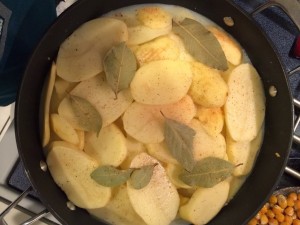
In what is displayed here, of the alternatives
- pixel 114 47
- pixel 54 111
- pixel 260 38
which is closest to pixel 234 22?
pixel 260 38

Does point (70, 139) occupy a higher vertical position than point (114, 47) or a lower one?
lower

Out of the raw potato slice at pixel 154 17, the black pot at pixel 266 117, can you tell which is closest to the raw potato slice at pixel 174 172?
the black pot at pixel 266 117

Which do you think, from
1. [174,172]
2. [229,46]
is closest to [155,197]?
[174,172]

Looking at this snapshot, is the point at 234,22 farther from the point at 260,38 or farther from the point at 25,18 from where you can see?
the point at 25,18

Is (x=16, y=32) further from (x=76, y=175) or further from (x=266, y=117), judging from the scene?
(x=266, y=117)

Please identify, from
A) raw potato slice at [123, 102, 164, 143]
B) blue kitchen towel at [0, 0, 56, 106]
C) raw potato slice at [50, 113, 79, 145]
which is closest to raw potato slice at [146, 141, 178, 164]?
raw potato slice at [123, 102, 164, 143]

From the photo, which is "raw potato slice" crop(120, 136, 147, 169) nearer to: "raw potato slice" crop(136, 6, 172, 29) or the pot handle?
"raw potato slice" crop(136, 6, 172, 29)
